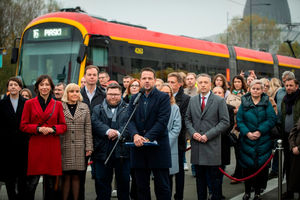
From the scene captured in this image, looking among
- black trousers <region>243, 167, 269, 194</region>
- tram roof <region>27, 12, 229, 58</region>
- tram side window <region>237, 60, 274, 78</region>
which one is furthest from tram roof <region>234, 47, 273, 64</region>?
black trousers <region>243, 167, 269, 194</region>

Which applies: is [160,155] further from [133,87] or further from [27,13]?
[27,13]

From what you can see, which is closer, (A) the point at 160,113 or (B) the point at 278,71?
(A) the point at 160,113

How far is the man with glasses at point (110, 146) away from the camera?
245 inches

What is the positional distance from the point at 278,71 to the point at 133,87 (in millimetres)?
19480

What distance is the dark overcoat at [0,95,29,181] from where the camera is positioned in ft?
20.7

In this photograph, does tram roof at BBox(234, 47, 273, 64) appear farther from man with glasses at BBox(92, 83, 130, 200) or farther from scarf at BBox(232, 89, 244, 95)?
man with glasses at BBox(92, 83, 130, 200)

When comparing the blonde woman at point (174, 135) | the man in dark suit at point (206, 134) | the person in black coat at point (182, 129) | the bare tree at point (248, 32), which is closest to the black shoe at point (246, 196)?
the man in dark suit at point (206, 134)

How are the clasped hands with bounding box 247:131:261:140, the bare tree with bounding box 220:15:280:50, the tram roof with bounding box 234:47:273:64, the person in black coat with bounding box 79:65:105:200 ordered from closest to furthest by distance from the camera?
the clasped hands with bounding box 247:131:261:140 → the person in black coat with bounding box 79:65:105:200 → the tram roof with bounding box 234:47:273:64 → the bare tree with bounding box 220:15:280:50

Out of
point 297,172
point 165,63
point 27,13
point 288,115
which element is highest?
point 27,13

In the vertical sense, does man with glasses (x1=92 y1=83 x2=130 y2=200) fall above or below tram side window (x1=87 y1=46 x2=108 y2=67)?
below

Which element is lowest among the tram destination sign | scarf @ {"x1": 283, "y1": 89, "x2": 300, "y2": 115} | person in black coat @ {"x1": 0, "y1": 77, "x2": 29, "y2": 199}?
person in black coat @ {"x1": 0, "y1": 77, "x2": 29, "y2": 199}

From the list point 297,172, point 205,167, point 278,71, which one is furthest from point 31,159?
point 278,71

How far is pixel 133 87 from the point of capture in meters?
8.17

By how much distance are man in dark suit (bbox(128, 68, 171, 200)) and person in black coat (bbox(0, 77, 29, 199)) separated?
172 cm
